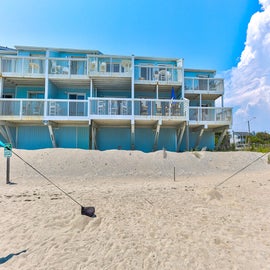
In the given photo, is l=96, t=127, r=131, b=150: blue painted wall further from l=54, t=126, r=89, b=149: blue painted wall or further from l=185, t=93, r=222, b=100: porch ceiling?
l=185, t=93, r=222, b=100: porch ceiling

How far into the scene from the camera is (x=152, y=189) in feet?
23.1

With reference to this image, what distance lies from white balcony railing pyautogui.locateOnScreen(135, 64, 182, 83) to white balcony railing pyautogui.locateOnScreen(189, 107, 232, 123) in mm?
2744

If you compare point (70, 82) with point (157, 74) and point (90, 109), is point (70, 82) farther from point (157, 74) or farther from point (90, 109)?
point (157, 74)

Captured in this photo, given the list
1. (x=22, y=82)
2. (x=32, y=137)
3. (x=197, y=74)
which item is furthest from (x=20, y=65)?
(x=197, y=74)

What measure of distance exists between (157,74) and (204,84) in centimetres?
429

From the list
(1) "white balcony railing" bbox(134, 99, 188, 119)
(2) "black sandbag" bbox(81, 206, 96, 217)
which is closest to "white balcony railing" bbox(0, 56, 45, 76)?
(1) "white balcony railing" bbox(134, 99, 188, 119)

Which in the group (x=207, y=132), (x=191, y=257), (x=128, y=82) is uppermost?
(x=128, y=82)

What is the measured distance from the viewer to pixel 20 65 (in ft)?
43.1

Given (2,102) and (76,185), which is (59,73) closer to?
(2,102)

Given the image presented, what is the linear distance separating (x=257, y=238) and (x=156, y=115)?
376 inches

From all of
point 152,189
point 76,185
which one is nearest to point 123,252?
point 152,189

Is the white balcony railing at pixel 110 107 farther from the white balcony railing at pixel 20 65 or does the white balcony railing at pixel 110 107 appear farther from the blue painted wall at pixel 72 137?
the white balcony railing at pixel 20 65

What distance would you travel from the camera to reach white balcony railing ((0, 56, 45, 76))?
13047 mm

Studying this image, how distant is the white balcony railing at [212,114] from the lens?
1349 centimetres
